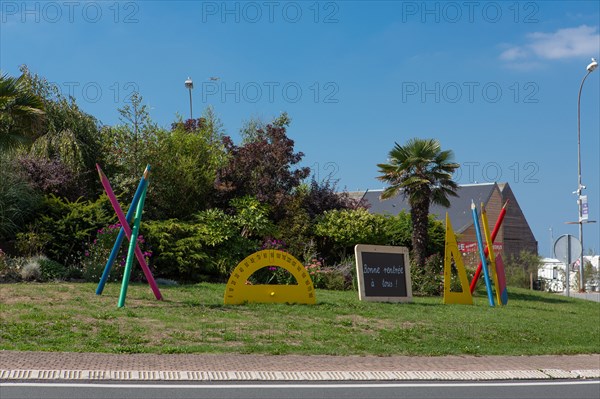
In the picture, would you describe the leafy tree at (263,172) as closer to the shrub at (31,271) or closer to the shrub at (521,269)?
the shrub at (31,271)

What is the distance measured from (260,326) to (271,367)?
294cm

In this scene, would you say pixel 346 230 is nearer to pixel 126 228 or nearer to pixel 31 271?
pixel 126 228

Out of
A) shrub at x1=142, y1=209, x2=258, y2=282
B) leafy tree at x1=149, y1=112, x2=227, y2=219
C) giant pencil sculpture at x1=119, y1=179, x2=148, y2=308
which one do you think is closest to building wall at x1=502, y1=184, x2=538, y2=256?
leafy tree at x1=149, y1=112, x2=227, y2=219

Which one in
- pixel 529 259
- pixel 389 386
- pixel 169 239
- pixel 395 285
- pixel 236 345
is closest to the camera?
pixel 389 386

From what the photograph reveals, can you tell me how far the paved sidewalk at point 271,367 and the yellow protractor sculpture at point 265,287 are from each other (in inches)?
187

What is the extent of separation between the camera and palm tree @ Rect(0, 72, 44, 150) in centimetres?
1650

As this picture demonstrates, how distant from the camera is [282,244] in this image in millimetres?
22094

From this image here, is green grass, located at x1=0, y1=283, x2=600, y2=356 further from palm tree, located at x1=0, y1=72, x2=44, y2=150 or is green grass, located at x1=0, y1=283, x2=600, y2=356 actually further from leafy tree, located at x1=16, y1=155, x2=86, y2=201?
leafy tree, located at x1=16, y1=155, x2=86, y2=201

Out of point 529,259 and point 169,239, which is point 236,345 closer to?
point 169,239

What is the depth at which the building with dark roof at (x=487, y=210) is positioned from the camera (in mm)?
44062

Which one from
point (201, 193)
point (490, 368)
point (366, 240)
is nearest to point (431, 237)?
point (366, 240)

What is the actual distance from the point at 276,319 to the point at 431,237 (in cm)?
1214
